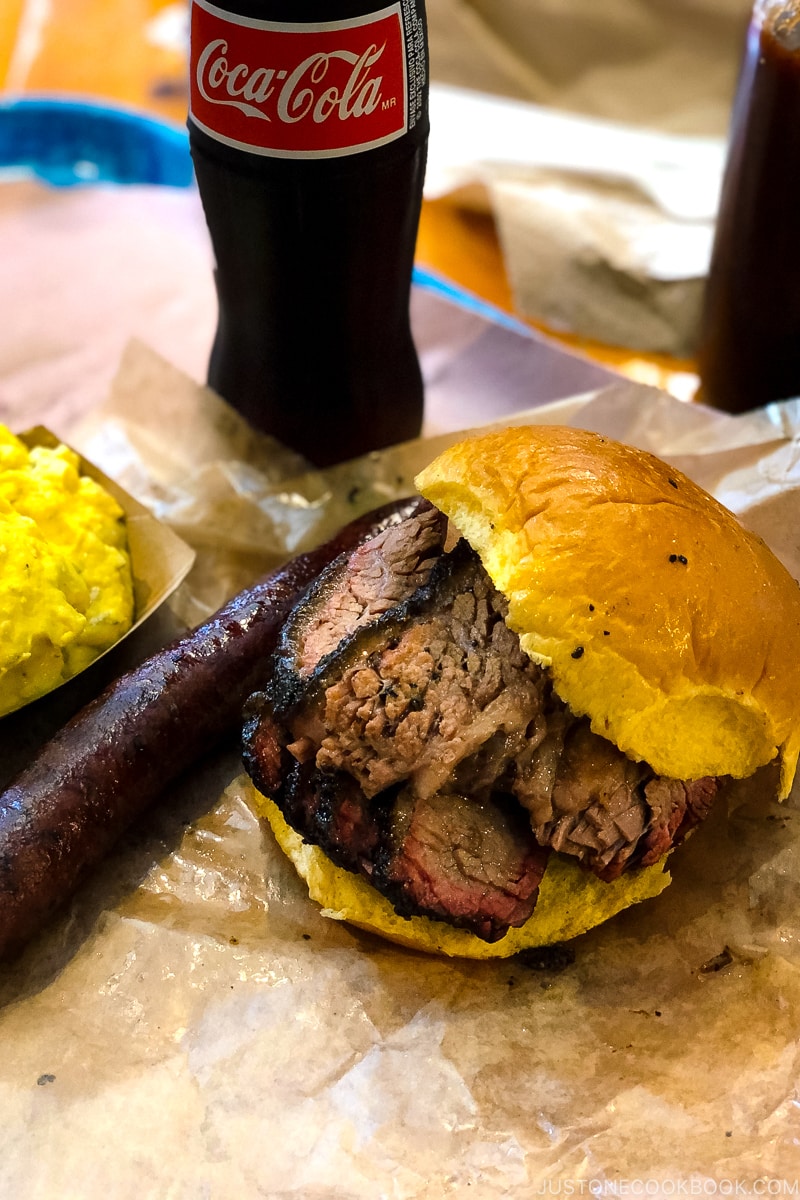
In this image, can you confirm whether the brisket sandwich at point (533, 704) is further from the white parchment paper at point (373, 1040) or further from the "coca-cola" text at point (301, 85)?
the "coca-cola" text at point (301, 85)

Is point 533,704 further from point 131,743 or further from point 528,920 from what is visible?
point 131,743

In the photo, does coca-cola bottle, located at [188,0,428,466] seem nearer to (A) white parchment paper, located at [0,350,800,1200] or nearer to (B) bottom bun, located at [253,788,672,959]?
(A) white parchment paper, located at [0,350,800,1200]

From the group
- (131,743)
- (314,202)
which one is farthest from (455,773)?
(314,202)

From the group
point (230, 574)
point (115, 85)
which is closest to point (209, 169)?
point (230, 574)

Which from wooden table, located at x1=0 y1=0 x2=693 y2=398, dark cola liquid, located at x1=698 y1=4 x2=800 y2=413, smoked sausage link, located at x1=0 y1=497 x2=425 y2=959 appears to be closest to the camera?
smoked sausage link, located at x1=0 y1=497 x2=425 y2=959

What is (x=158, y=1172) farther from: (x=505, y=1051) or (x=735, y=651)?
(x=735, y=651)

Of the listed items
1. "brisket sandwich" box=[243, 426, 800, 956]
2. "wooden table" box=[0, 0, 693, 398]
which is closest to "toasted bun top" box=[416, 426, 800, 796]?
"brisket sandwich" box=[243, 426, 800, 956]
